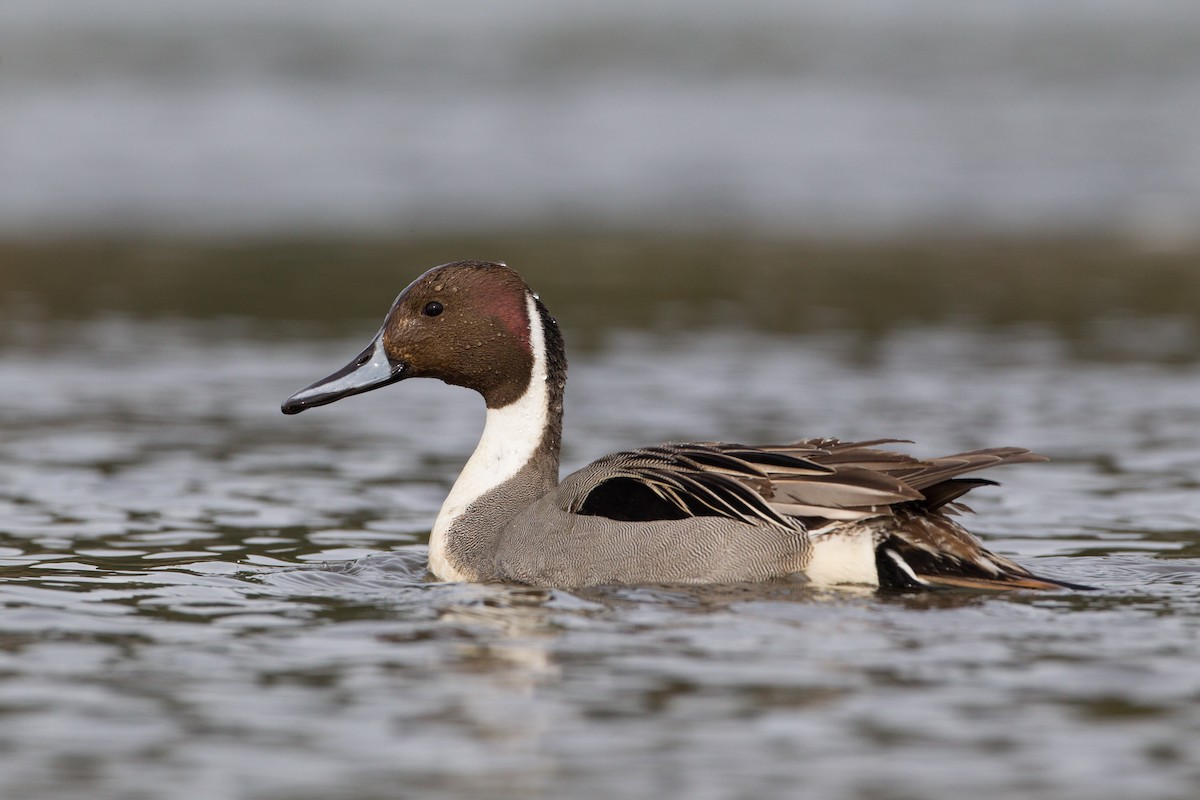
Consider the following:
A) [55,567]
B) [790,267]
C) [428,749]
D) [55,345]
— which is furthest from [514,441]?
[790,267]

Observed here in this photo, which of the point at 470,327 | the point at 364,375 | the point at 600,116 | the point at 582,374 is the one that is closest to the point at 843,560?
the point at 470,327

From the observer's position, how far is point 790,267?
55.3 ft

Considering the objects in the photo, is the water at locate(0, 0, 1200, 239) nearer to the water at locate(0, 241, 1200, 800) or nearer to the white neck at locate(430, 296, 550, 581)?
the water at locate(0, 241, 1200, 800)

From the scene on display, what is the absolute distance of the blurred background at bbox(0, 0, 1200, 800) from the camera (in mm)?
5293

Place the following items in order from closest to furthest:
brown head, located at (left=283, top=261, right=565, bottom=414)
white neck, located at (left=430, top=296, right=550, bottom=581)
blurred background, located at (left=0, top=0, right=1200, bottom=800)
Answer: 1. blurred background, located at (left=0, top=0, right=1200, bottom=800)
2. white neck, located at (left=430, top=296, right=550, bottom=581)
3. brown head, located at (left=283, top=261, right=565, bottom=414)

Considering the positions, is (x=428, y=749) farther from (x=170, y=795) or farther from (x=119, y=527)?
(x=119, y=527)

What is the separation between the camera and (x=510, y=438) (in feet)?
25.9

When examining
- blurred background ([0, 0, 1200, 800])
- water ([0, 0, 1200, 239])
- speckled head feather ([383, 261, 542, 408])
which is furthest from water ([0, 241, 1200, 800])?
water ([0, 0, 1200, 239])

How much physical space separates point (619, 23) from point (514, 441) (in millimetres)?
26146

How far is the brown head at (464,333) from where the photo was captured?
7.93m

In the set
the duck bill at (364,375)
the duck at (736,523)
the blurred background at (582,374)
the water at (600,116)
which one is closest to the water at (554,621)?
the blurred background at (582,374)

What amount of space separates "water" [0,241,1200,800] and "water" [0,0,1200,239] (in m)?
7.56

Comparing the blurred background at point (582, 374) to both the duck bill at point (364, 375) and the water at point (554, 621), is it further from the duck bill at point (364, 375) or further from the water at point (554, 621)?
the duck bill at point (364, 375)

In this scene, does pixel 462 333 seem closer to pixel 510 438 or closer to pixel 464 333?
pixel 464 333
